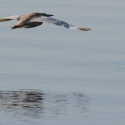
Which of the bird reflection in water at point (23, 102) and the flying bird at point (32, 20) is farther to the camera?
the flying bird at point (32, 20)

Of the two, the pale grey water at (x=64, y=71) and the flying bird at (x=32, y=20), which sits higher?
the flying bird at (x=32, y=20)

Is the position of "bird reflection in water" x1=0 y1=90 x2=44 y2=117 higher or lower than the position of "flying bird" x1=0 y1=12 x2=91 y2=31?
lower

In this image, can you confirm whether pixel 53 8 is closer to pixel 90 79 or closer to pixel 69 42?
pixel 69 42

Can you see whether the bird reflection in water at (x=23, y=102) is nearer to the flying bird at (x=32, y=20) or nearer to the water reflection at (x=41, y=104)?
the water reflection at (x=41, y=104)

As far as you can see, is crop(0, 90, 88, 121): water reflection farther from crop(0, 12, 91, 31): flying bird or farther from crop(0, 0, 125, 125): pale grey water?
crop(0, 12, 91, 31): flying bird

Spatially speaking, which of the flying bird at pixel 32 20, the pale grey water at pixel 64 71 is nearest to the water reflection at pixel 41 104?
the pale grey water at pixel 64 71

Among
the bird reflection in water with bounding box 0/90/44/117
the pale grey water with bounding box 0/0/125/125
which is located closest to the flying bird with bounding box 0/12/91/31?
the pale grey water with bounding box 0/0/125/125

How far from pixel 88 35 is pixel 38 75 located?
392cm

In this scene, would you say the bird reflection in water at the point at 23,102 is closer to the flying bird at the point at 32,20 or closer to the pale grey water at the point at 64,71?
the pale grey water at the point at 64,71

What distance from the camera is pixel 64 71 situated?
1220 centimetres

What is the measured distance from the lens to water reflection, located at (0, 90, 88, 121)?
31.8 feet

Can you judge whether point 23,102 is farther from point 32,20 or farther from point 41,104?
point 32,20

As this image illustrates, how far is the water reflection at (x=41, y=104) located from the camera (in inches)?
382

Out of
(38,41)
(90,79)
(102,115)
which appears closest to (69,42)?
(38,41)
